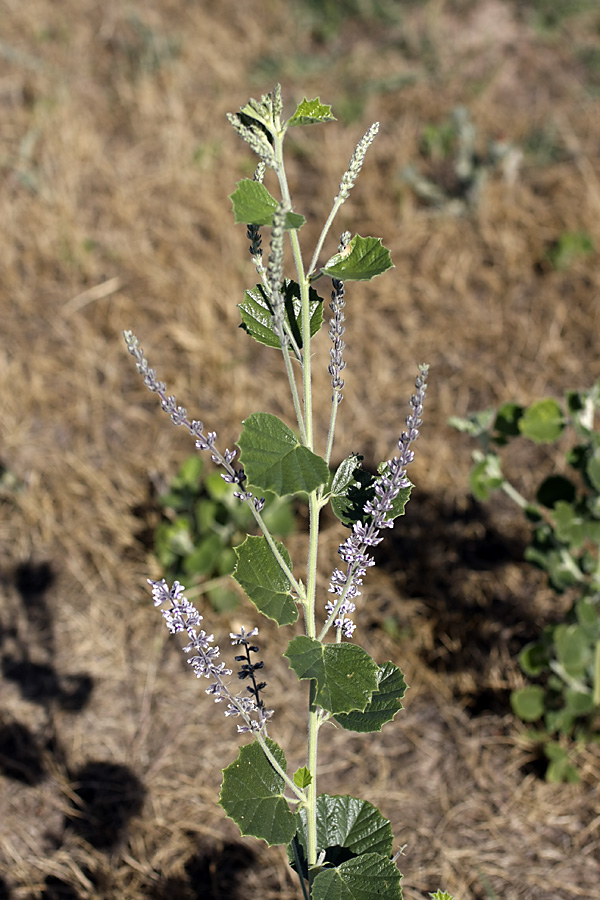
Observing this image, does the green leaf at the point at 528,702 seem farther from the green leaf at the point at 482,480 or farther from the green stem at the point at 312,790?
the green stem at the point at 312,790

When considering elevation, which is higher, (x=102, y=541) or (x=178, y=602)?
(x=102, y=541)

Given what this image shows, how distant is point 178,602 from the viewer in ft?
4.68

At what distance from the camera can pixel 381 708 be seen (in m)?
1.46

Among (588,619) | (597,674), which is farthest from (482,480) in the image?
(597,674)

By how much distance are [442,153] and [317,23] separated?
1.62 metres

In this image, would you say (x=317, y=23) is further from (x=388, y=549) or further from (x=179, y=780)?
(x=179, y=780)

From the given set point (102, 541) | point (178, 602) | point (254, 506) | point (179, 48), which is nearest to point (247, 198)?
point (254, 506)

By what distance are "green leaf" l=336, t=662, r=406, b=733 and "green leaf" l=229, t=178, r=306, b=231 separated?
0.75 m

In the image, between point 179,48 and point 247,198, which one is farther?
point 179,48

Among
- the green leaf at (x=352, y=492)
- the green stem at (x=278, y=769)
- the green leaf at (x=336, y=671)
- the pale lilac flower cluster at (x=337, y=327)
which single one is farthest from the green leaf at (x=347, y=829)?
the pale lilac flower cluster at (x=337, y=327)

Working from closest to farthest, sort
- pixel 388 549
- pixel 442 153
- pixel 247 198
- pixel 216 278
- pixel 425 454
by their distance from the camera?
pixel 247 198, pixel 388 549, pixel 425 454, pixel 216 278, pixel 442 153

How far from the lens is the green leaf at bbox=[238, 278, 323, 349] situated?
1.39 metres

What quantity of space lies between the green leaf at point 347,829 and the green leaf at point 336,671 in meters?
0.39

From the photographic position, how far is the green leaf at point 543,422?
221 cm
